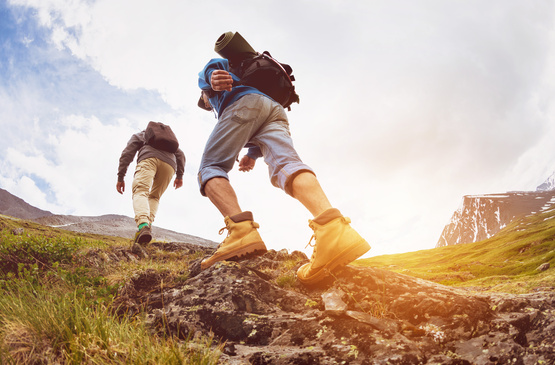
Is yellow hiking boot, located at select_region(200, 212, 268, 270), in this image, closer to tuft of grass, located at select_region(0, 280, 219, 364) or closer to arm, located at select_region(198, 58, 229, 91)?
tuft of grass, located at select_region(0, 280, 219, 364)

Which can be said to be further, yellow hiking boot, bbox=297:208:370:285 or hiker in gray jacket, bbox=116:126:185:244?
hiker in gray jacket, bbox=116:126:185:244

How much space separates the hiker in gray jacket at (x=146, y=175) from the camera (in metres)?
7.41

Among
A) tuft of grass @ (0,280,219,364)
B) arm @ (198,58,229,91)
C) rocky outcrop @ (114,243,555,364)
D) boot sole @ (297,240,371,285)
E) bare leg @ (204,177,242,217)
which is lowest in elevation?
tuft of grass @ (0,280,219,364)

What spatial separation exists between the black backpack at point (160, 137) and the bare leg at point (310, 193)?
6.06 m

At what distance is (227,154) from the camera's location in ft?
12.5

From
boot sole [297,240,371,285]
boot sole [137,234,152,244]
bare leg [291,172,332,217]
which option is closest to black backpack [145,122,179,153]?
boot sole [137,234,152,244]

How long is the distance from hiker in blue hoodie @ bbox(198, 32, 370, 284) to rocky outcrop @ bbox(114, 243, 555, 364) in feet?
0.97

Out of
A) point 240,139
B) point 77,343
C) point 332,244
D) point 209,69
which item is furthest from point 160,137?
point 77,343

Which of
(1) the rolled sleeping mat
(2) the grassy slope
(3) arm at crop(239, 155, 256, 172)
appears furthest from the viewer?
(3) arm at crop(239, 155, 256, 172)

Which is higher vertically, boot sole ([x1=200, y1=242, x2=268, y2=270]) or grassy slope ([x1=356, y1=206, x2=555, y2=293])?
grassy slope ([x1=356, y1=206, x2=555, y2=293])

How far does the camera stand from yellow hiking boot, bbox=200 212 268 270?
3365 mm

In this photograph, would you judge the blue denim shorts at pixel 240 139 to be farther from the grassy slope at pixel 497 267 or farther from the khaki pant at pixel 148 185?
the khaki pant at pixel 148 185

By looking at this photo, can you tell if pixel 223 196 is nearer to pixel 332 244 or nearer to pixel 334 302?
pixel 332 244

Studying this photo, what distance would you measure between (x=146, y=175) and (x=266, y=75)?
5122 mm
